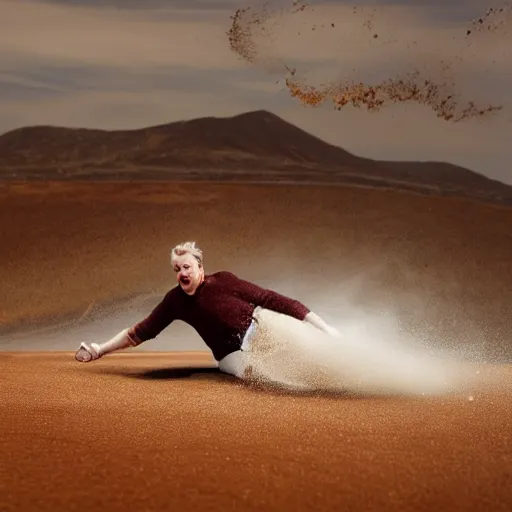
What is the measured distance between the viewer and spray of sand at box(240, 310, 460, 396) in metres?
5.03

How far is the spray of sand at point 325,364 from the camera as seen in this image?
16.5 feet

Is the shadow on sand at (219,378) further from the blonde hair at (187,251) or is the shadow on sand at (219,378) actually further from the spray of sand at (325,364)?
the blonde hair at (187,251)

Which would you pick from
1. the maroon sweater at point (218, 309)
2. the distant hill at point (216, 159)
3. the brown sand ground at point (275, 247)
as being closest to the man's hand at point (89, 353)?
the maroon sweater at point (218, 309)

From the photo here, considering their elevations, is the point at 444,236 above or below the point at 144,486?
above

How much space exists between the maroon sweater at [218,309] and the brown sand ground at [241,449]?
280 mm

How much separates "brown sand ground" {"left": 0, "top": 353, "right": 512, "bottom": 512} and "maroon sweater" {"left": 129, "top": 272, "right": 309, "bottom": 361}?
0.28 m

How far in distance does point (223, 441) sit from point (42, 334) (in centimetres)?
692

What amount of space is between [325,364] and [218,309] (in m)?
0.57

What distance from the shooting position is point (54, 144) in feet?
50.9

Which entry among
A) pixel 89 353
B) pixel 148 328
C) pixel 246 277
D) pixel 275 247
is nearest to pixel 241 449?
pixel 148 328

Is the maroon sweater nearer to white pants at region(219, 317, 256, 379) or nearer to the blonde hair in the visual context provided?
white pants at region(219, 317, 256, 379)

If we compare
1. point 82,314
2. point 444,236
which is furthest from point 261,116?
point 82,314

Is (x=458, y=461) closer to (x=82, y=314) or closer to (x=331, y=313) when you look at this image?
(x=331, y=313)

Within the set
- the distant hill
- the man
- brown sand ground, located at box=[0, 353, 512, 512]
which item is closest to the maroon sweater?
the man
